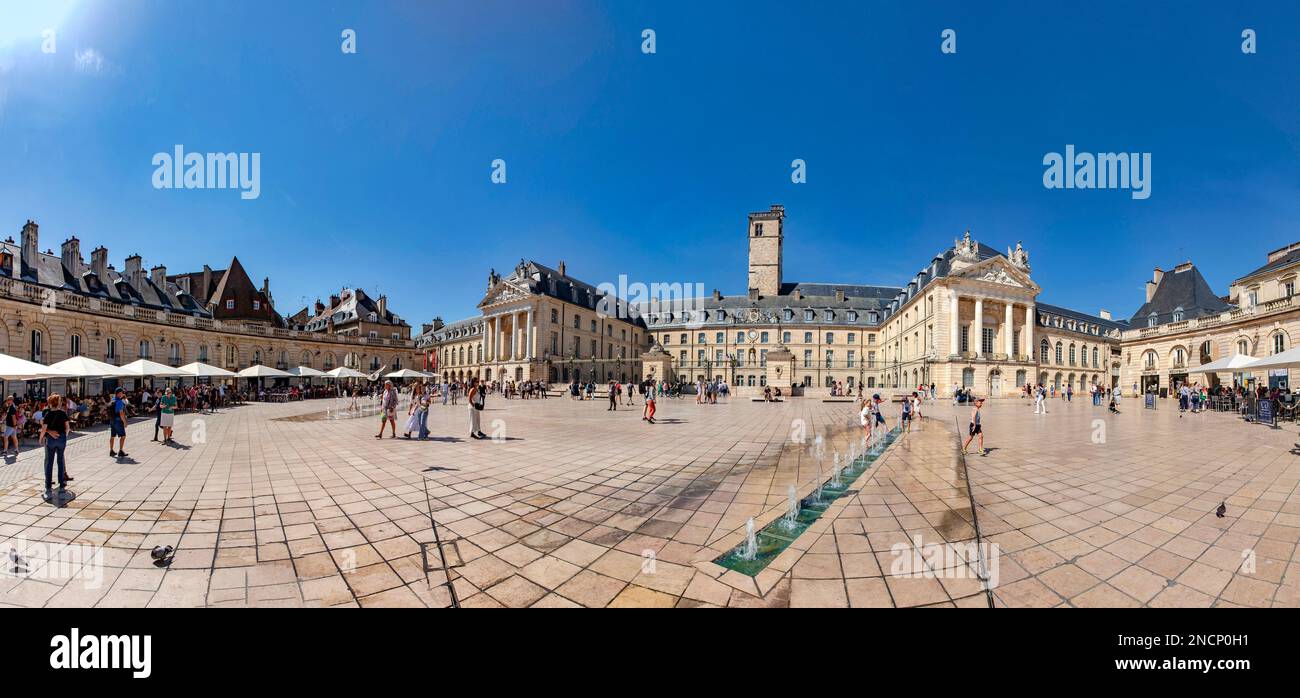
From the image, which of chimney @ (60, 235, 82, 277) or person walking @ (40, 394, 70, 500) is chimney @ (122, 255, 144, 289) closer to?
chimney @ (60, 235, 82, 277)

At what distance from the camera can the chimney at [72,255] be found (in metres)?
29.2

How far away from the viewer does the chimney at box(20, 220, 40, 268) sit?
26.1 metres

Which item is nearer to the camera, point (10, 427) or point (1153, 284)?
point (10, 427)

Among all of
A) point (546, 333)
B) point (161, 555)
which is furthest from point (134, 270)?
point (161, 555)

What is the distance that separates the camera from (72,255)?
96.5 feet

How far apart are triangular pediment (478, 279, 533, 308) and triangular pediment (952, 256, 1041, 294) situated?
45228mm

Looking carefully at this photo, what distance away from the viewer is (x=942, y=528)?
4535 millimetres

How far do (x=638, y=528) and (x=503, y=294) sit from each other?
177ft

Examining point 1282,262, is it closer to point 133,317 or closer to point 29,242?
point 133,317

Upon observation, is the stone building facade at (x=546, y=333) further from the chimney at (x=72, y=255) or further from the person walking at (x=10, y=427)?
the person walking at (x=10, y=427)

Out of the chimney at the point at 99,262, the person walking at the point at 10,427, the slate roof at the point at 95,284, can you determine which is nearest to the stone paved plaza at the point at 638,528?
the person walking at the point at 10,427

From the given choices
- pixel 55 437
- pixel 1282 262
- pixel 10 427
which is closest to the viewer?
pixel 55 437

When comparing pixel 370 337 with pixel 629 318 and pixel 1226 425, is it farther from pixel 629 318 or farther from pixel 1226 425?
pixel 1226 425
